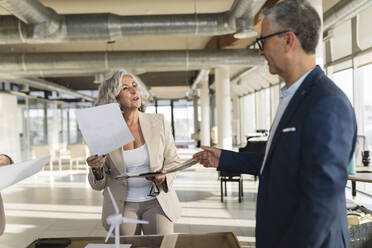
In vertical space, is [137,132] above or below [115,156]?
above

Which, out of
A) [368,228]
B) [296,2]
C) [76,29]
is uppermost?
[76,29]

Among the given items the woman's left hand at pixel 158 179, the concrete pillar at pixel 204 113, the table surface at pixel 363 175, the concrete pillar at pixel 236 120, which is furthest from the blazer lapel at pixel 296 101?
the concrete pillar at pixel 236 120

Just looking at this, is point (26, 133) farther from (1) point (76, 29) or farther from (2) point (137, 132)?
(2) point (137, 132)

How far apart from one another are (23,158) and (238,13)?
13631 millimetres

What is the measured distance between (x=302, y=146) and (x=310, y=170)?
9 cm

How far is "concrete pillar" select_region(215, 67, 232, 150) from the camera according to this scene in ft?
40.0

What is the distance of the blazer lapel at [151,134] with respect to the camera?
2229 millimetres

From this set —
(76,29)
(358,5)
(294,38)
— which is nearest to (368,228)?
(294,38)

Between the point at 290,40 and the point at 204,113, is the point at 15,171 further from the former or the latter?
the point at 204,113

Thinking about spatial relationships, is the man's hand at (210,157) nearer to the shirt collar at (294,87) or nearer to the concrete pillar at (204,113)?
the shirt collar at (294,87)

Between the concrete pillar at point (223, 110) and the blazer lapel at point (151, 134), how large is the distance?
32.5ft

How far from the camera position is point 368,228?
7.57 ft

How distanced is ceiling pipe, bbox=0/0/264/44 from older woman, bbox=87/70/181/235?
403 cm

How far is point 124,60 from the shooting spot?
920 centimetres
